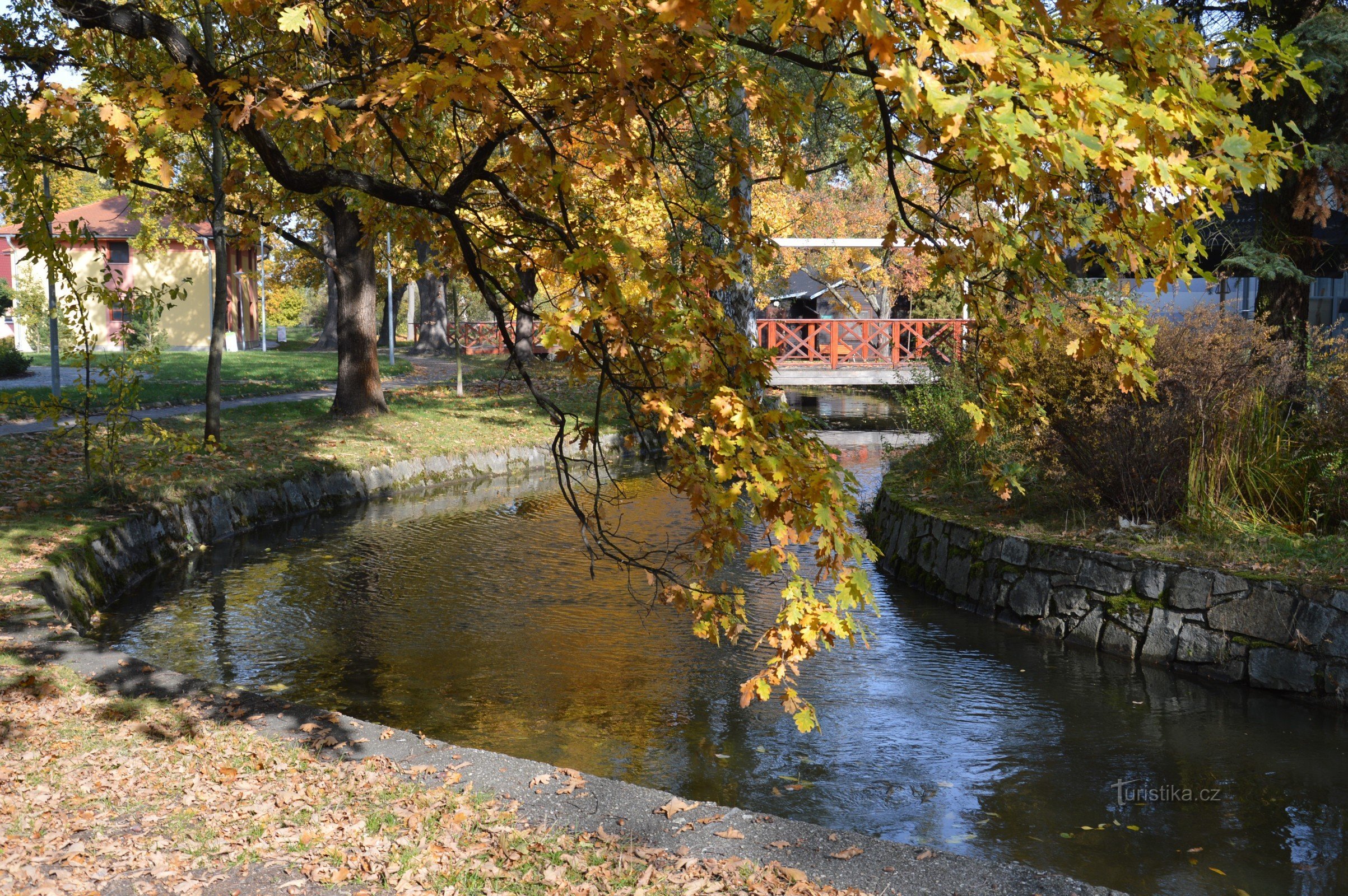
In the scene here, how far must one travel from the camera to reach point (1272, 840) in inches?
206

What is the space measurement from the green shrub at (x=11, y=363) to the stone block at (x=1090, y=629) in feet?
66.9

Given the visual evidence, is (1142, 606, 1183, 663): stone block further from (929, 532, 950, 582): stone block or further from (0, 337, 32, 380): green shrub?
(0, 337, 32, 380): green shrub

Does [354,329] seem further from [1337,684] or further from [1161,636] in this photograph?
[1337,684]

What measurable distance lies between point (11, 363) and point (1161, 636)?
843 inches

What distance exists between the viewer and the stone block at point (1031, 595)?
8.59 m

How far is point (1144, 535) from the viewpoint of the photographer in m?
8.59

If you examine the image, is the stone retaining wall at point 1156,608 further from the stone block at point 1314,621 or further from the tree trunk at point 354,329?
the tree trunk at point 354,329

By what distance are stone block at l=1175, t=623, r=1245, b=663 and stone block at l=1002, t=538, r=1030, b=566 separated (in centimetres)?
135

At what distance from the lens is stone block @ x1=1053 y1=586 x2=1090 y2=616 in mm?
8312

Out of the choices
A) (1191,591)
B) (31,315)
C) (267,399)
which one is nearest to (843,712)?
(1191,591)

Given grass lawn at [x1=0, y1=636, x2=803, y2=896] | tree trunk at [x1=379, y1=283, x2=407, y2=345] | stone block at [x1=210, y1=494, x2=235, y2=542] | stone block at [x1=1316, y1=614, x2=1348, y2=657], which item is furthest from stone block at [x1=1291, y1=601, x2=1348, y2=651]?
tree trunk at [x1=379, y1=283, x2=407, y2=345]

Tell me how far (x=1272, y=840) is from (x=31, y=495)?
1006 centimetres

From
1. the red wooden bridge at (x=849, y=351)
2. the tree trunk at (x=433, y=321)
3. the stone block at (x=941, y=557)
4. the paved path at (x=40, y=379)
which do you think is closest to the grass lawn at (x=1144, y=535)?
the stone block at (x=941, y=557)

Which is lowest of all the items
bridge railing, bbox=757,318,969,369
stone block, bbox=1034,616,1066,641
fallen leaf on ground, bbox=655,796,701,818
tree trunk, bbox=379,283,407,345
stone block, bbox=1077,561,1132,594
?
stone block, bbox=1034,616,1066,641
